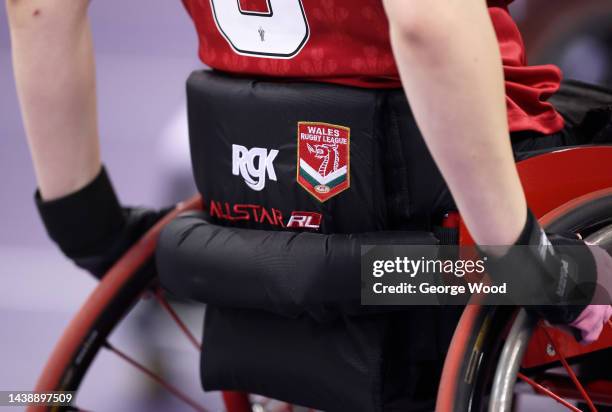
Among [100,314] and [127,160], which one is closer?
[100,314]

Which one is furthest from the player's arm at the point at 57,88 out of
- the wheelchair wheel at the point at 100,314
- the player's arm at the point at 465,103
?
the player's arm at the point at 465,103

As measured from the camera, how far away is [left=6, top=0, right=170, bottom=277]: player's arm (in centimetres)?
141

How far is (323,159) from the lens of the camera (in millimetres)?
1285

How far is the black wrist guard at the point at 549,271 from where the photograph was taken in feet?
3.76

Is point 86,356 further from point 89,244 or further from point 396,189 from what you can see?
point 396,189

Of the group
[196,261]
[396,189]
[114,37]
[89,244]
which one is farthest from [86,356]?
[114,37]

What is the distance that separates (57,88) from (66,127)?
0.06 metres

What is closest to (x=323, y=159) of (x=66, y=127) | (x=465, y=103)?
(x=465, y=103)

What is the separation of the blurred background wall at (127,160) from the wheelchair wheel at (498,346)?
123cm

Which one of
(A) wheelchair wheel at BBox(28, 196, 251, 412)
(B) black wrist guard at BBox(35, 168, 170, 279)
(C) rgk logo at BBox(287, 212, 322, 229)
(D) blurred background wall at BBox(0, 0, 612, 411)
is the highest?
(C) rgk logo at BBox(287, 212, 322, 229)

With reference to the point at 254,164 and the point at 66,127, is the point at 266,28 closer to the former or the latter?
the point at 254,164

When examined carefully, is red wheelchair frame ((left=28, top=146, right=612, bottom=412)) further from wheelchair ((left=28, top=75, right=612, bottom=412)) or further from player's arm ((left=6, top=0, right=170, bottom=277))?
player's arm ((left=6, top=0, right=170, bottom=277))

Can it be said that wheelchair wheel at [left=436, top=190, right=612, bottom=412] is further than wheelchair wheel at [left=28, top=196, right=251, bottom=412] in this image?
No

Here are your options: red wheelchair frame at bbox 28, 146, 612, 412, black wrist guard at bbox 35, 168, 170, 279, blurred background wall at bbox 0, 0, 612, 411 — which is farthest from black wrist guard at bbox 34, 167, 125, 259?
blurred background wall at bbox 0, 0, 612, 411
